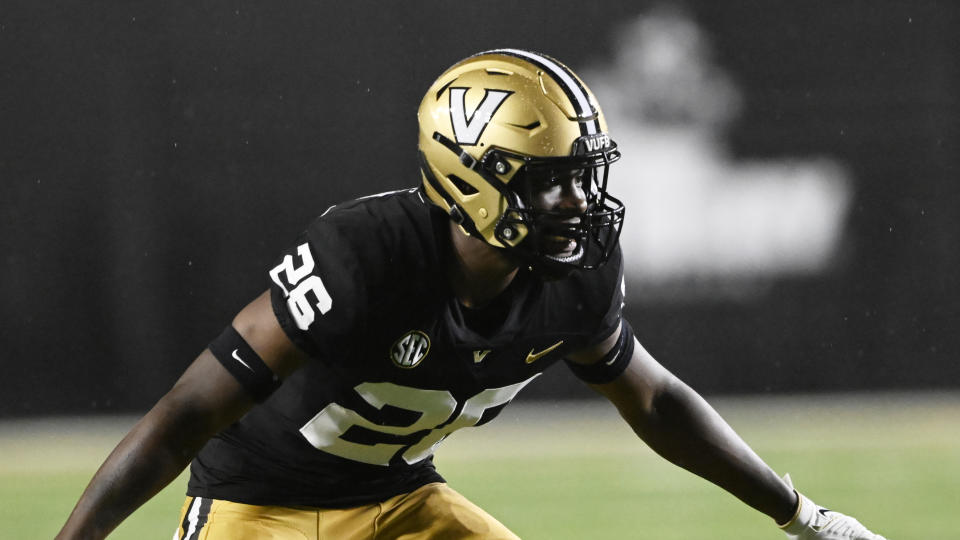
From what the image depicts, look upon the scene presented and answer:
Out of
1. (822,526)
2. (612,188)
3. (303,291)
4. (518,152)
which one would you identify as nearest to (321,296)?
(303,291)

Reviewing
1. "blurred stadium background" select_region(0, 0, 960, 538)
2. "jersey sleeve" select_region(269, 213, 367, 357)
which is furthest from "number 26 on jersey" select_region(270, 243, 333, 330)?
"blurred stadium background" select_region(0, 0, 960, 538)

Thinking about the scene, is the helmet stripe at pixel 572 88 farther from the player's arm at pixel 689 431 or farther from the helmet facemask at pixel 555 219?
the player's arm at pixel 689 431

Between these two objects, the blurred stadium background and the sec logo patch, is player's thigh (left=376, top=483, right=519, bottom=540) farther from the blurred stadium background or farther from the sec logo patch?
the blurred stadium background

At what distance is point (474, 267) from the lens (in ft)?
8.30

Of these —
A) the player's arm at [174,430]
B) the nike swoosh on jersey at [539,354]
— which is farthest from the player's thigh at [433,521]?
the player's arm at [174,430]

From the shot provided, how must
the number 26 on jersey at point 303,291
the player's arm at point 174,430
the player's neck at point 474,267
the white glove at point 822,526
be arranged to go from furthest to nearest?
the white glove at point 822,526, the player's neck at point 474,267, the number 26 on jersey at point 303,291, the player's arm at point 174,430

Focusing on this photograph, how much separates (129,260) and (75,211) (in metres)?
0.35

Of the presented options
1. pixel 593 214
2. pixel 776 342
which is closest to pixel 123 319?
pixel 776 342

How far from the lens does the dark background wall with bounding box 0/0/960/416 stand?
6281mm

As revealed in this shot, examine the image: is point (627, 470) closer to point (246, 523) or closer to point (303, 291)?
point (246, 523)

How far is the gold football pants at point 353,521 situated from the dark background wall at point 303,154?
3.80m

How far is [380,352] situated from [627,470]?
380cm

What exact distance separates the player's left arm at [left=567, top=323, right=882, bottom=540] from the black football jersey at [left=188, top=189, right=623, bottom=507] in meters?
0.18

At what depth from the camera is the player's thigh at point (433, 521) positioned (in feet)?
8.85
